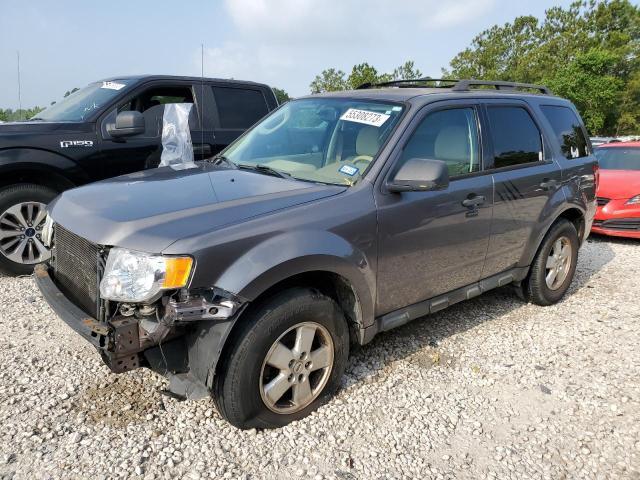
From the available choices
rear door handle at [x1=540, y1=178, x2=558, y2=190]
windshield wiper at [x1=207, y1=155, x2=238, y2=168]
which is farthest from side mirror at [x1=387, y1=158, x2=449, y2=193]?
rear door handle at [x1=540, y1=178, x2=558, y2=190]

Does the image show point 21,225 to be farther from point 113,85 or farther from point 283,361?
point 283,361

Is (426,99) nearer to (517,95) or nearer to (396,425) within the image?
(517,95)

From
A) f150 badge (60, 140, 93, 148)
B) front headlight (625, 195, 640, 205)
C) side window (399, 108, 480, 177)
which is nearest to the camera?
side window (399, 108, 480, 177)

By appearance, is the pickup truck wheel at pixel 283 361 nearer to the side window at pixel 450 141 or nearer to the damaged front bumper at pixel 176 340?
the damaged front bumper at pixel 176 340

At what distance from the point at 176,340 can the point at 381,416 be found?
4.31 ft

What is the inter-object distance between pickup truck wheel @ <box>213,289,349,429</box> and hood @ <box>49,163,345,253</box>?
52 centimetres

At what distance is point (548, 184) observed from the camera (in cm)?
433

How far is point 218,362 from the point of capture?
246 centimetres

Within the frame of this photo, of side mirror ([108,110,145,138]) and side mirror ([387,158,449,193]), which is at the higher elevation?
side mirror ([108,110,145,138])

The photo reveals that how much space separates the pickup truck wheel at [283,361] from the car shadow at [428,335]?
0.46m

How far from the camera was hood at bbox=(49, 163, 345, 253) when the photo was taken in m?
2.40

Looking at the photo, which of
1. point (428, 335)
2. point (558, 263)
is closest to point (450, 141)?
point (428, 335)

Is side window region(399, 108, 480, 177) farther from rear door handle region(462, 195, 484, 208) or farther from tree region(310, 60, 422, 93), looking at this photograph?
tree region(310, 60, 422, 93)

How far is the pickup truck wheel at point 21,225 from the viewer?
477 cm
